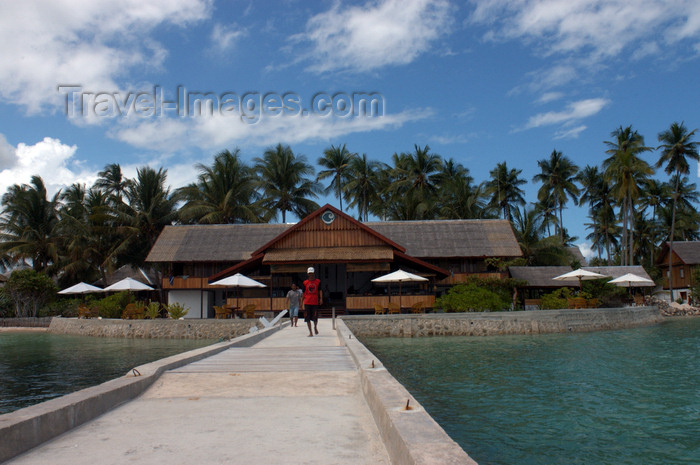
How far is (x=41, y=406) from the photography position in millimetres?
4480

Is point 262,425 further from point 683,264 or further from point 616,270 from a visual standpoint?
point 683,264

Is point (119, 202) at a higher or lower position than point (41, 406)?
higher

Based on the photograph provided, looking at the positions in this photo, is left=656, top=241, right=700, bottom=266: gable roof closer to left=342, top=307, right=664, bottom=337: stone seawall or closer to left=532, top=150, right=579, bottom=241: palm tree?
left=532, top=150, right=579, bottom=241: palm tree

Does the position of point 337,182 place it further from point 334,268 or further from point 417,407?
point 417,407

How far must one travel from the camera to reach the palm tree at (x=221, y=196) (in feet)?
127

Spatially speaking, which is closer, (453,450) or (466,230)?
(453,450)

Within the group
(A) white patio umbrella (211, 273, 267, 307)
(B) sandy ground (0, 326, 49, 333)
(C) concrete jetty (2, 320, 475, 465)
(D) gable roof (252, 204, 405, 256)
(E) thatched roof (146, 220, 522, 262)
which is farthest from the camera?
(B) sandy ground (0, 326, 49, 333)

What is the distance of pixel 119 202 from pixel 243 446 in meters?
38.4

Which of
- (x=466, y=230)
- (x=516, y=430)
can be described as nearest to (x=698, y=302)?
(x=466, y=230)

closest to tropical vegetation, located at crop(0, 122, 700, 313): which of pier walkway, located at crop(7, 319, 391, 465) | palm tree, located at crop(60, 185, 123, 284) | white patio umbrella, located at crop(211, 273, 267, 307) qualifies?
palm tree, located at crop(60, 185, 123, 284)

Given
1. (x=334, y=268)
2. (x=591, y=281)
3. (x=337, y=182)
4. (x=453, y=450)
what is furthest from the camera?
(x=337, y=182)

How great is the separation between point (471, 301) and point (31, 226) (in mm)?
32315

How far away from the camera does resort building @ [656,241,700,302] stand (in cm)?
4359

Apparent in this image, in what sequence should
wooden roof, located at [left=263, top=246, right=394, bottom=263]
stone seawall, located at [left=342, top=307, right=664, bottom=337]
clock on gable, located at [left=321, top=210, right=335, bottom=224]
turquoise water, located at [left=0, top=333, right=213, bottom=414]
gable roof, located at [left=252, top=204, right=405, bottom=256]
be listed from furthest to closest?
clock on gable, located at [left=321, top=210, right=335, bottom=224], gable roof, located at [left=252, top=204, right=405, bottom=256], wooden roof, located at [left=263, top=246, right=394, bottom=263], stone seawall, located at [left=342, top=307, right=664, bottom=337], turquoise water, located at [left=0, top=333, right=213, bottom=414]
